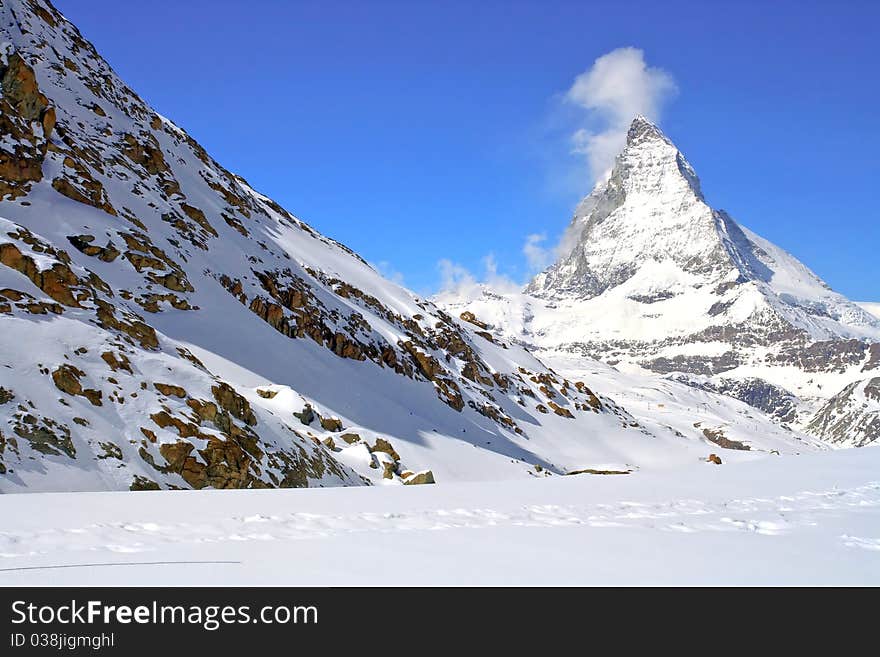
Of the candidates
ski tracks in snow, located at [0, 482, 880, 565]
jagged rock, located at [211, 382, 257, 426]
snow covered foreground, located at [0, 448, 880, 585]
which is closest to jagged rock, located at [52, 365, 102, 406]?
jagged rock, located at [211, 382, 257, 426]

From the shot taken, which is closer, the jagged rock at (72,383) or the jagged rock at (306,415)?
the jagged rock at (72,383)

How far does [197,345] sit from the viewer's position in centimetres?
4106

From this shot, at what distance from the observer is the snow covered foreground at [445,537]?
653 cm

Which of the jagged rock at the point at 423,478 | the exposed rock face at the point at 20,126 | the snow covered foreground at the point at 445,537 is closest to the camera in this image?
the snow covered foreground at the point at 445,537

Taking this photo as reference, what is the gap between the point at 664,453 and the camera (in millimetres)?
93250

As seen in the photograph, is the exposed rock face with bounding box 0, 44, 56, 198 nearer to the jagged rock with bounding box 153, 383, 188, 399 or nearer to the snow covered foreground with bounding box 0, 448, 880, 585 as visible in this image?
the jagged rock with bounding box 153, 383, 188, 399

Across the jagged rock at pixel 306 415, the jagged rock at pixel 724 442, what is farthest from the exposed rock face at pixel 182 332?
the jagged rock at pixel 724 442

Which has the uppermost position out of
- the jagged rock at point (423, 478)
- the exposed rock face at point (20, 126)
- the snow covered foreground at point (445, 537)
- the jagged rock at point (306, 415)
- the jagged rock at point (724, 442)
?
Result: the jagged rock at point (724, 442)

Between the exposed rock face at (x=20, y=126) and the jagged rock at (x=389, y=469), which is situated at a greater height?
the exposed rock face at (x=20, y=126)

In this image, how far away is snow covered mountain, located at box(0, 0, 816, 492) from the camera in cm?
2131

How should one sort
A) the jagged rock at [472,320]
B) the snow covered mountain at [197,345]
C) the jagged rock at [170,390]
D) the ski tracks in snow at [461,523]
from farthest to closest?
the jagged rock at [472,320] < the jagged rock at [170,390] < the snow covered mountain at [197,345] < the ski tracks in snow at [461,523]

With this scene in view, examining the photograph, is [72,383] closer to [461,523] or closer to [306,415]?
[461,523]

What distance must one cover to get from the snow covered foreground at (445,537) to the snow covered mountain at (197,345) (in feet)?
31.2

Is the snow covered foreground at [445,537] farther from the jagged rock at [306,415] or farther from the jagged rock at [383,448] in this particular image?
the jagged rock at [383,448]
